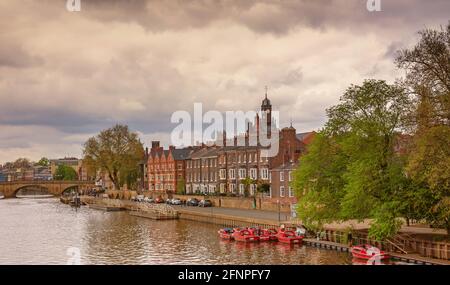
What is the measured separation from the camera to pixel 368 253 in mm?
45938

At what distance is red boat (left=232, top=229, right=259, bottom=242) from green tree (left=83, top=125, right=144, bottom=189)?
274ft

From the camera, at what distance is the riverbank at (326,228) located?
142 ft

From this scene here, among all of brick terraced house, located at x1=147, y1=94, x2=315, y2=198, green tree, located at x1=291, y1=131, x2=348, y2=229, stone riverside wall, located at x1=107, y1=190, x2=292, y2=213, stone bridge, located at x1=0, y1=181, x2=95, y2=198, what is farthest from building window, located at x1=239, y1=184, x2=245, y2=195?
stone bridge, located at x1=0, y1=181, x2=95, y2=198

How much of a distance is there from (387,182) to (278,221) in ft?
74.1

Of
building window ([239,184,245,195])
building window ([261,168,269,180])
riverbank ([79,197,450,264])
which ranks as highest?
building window ([261,168,269,180])

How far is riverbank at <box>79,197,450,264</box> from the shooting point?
43.4 meters

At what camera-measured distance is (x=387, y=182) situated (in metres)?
47.4

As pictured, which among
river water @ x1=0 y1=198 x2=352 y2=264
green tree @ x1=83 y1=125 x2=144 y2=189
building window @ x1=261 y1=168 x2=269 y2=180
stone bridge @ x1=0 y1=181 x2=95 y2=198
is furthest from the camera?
stone bridge @ x1=0 y1=181 x2=95 y2=198

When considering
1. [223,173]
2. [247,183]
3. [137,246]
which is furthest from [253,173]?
[137,246]

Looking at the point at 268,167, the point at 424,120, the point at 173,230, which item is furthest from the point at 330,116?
the point at 268,167

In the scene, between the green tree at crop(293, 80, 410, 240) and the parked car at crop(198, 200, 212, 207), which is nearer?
the green tree at crop(293, 80, 410, 240)

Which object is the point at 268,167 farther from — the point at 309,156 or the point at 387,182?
the point at 387,182

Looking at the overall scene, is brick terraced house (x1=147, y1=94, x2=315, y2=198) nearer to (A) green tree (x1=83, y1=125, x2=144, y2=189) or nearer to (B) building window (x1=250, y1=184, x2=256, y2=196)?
(B) building window (x1=250, y1=184, x2=256, y2=196)

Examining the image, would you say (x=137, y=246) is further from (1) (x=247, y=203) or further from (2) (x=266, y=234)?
(1) (x=247, y=203)
